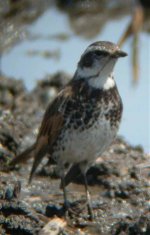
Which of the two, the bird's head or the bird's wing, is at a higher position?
the bird's head

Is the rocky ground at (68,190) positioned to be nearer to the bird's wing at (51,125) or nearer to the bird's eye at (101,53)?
the bird's wing at (51,125)

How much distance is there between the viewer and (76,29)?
1775 cm

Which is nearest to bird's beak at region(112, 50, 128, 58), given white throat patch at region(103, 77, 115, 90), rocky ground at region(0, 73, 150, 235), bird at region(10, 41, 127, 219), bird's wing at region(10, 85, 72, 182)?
bird at region(10, 41, 127, 219)

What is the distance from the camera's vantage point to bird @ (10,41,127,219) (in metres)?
10.8

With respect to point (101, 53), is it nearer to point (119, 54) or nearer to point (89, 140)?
point (119, 54)

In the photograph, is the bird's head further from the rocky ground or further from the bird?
the rocky ground

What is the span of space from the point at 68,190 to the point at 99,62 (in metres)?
1.49

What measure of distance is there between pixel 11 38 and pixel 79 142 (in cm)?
656

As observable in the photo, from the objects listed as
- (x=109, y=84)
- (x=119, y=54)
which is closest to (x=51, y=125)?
(x=109, y=84)

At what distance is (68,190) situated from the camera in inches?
464

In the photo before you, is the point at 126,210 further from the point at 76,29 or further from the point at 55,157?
the point at 76,29

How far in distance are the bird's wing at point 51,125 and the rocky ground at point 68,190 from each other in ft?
1.21

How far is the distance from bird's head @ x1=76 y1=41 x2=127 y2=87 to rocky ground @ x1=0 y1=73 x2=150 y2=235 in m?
1.18

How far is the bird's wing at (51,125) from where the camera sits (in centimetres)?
1094
